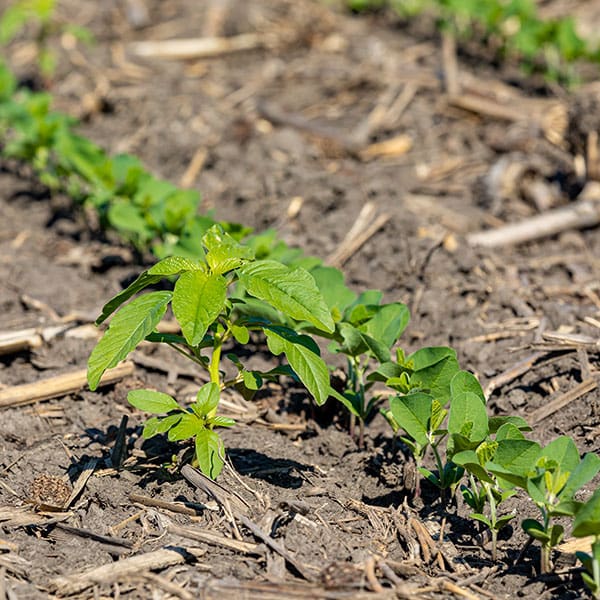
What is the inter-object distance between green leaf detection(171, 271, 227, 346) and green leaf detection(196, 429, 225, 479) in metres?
0.32

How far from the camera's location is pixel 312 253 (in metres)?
4.71

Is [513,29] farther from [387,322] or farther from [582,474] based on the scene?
[582,474]

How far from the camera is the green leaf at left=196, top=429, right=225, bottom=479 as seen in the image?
8.82 ft

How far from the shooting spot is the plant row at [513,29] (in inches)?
255

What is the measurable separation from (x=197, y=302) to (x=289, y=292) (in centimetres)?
29

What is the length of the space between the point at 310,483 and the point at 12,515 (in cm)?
103

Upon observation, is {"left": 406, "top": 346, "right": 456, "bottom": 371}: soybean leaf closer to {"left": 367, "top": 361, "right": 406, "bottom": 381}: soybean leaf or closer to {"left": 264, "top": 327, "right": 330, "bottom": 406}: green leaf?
{"left": 367, "top": 361, "right": 406, "bottom": 381}: soybean leaf

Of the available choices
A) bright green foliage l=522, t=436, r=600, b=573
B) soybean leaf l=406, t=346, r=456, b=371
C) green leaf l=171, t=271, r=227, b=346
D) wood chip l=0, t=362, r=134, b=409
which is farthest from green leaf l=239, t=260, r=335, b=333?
wood chip l=0, t=362, r=134, b=409

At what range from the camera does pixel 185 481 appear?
2.98m

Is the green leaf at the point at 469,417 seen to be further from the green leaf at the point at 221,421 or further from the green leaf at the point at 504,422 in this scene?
the green leaf at the point at 221,421

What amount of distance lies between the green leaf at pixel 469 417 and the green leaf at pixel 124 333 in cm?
98

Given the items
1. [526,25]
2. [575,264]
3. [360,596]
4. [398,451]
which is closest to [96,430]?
[398,451]

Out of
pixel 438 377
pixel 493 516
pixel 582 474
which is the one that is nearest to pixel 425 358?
pixel 438 377

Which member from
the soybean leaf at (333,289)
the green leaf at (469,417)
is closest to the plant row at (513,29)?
the soybean leaf at (333,289)
